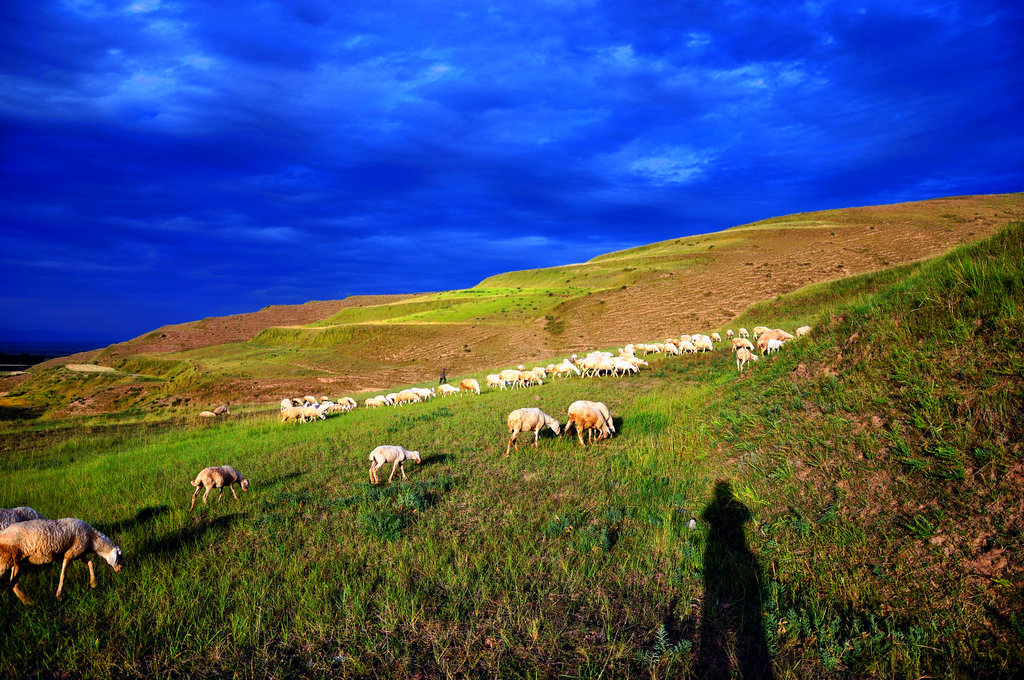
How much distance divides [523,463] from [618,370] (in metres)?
16.8

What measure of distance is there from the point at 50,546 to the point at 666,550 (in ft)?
26.1

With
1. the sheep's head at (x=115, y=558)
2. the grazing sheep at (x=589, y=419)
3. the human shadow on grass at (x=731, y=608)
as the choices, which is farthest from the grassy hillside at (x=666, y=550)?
the grazing sheep at (x=589, y=419)

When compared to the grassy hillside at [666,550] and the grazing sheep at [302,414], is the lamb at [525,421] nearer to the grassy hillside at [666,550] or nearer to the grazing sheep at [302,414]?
the grassy hillside at [666,550]

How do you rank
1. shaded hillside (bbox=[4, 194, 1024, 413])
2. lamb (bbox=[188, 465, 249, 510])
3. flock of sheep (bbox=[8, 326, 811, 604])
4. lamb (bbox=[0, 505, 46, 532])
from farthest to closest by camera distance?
shaded hillside (bbox=[4, 194, 1024, 413])
lamb (bbox=[188, 465, 249, 510])
lamb (bbox=[0, 505, 46, 532])
flock of sheep (bbox=[8, 326, 811, 604])

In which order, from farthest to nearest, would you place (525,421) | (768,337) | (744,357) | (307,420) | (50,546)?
(307,420) → (768,337) → (744,357) → (525,421) → (50,546)

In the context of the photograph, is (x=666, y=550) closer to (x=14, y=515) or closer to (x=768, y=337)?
(x=14, y=515)

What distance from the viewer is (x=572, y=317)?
58125 millimetres

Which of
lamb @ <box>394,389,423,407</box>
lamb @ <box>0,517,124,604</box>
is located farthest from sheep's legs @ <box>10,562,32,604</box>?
lamb @ <box>394,389,423,407</box>

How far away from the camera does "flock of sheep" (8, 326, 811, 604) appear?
16.7 feet

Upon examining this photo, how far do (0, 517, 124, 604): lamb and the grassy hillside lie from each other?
32 centimetres

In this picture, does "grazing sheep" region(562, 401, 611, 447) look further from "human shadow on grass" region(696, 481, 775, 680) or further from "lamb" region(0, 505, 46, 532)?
"lamb" region(0, 505, 46, 532)

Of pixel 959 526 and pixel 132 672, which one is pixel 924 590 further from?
pixel 132 672

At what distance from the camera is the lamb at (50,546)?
16.3 feet

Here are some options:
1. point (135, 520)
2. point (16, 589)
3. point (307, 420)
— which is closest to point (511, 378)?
point (307, 420)
